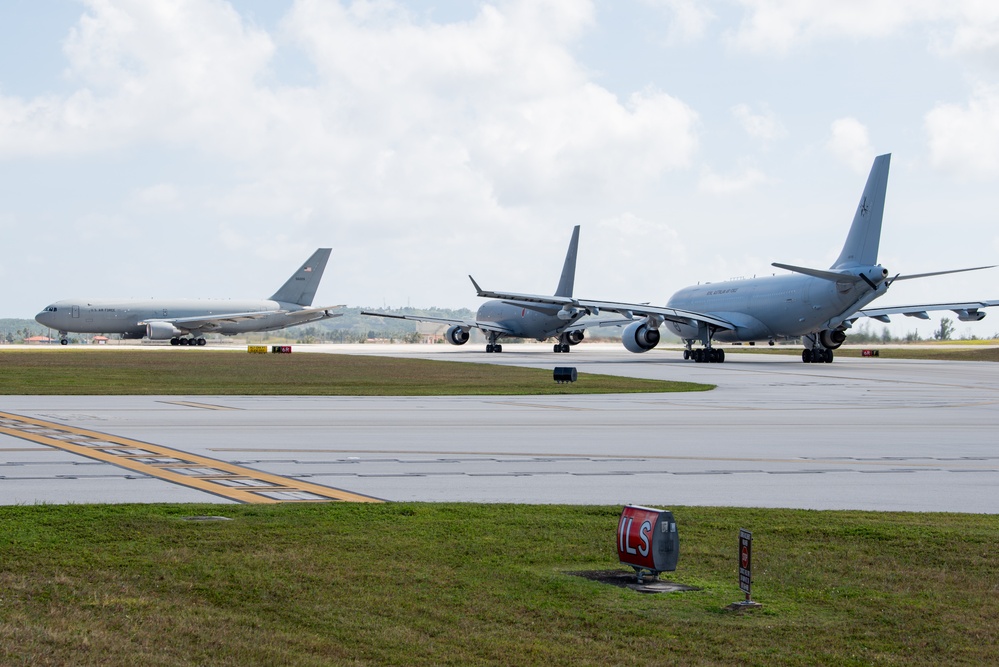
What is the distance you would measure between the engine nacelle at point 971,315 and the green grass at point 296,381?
32.0m

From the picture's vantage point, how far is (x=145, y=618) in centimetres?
788

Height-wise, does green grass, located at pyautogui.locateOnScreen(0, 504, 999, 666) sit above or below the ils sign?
below

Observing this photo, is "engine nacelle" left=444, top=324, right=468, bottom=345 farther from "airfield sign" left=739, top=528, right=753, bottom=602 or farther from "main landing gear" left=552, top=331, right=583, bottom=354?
"airfield sign" left=739, top=528, right=753, bottom=602

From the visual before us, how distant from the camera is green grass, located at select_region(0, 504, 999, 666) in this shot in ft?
24.1

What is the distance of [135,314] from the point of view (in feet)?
368

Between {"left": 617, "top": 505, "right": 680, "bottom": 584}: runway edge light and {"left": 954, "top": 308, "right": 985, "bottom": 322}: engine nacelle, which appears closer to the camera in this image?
{"left": 617, "top": 505, "right": 680, "bottom": 584}: runway edge light

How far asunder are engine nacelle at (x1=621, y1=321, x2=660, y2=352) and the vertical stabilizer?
1304 centimetres

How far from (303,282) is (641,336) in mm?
61642

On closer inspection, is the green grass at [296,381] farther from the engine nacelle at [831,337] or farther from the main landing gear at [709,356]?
the engine nacelle at [831,337]

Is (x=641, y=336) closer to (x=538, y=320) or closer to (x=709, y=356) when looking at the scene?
(x=709, y=356)

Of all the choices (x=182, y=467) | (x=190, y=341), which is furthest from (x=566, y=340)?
(x=182, y=467)

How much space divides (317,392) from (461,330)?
230 feet

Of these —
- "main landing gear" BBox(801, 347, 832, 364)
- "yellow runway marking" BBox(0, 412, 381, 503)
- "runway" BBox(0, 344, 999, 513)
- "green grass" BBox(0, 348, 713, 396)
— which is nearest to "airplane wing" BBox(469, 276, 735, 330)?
"main landing gear" BBox(801, 347, 832, 364)

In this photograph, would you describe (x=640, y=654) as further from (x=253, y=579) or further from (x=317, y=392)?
(x=317, y=392)
